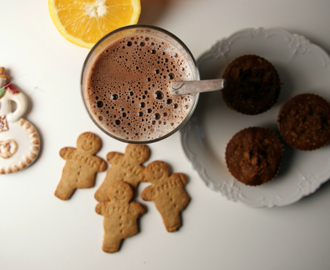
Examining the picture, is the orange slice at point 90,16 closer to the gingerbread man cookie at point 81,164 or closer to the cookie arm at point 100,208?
the gingerbread man cookie at point 81,164

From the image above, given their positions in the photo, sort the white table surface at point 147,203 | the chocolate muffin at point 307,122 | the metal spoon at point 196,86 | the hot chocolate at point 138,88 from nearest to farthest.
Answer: the metal spoon at point 196,86 → the hot chocolate at point 138,88 → the chocolate muffin at point 307,122 → the white table surface at point 147,203

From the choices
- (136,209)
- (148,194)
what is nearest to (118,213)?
(136,209)

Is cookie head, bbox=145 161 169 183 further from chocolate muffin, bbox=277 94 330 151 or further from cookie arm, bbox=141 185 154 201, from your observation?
chocolate muffin, bbox=277 94 330 151

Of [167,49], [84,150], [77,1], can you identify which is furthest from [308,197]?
[77,1]

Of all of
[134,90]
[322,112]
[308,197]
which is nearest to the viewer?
[134,90]

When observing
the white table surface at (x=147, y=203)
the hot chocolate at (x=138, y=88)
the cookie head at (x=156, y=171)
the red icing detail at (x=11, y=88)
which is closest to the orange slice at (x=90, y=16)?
the white table surface at (x=147, y=203)

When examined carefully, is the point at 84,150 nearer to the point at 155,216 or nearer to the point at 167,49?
the point at 155,216

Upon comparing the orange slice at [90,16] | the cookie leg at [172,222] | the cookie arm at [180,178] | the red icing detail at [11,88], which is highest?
the orange slice at [90,16]

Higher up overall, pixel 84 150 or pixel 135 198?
pixel 84 150
